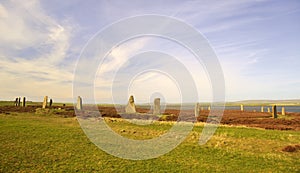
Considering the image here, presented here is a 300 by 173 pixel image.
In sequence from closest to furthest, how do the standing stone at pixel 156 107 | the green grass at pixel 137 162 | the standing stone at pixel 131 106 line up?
the green grass at pixel 137 162
the standing stone at pixel 156 107
the standing stone at pixel 131 106

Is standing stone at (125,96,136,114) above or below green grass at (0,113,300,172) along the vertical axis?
above

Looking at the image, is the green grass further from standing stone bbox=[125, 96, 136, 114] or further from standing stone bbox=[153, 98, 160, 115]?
standing stone bbox=[125, 96, 136, 114]

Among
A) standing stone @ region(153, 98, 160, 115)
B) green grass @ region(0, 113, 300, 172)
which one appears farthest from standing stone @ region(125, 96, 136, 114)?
green grass @ region(0, 113, 300, 172)

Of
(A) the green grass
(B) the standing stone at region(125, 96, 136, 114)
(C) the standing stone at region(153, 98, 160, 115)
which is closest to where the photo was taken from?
(A) the green grass

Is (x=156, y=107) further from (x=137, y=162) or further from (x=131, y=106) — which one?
(x=137, y=162)

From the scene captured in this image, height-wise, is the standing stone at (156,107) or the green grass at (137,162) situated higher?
the standing stone at (156,107)

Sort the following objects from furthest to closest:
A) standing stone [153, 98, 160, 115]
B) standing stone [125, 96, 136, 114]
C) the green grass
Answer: standing stone [125, 96, 136, 114], standing stone [153, 98, 160, 115], the green grass

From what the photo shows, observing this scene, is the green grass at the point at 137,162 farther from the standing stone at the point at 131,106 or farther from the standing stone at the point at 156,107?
the standing stone at the point at 131,106

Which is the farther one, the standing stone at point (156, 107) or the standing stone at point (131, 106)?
the standing stone at point (131, 106)

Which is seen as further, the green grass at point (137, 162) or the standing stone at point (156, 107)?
the standing stone at point (156, 107)

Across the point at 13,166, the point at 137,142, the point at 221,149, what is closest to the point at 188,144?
the point at 221,149

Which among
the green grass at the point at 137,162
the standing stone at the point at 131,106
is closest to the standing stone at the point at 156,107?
the standing stone at the point at 131,106

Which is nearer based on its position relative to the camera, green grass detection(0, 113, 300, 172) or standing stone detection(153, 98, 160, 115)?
green grass detection(0, 113, 300, 172)

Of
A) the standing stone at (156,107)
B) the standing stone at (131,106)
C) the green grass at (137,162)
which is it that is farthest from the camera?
the standing stone at (131,106)
